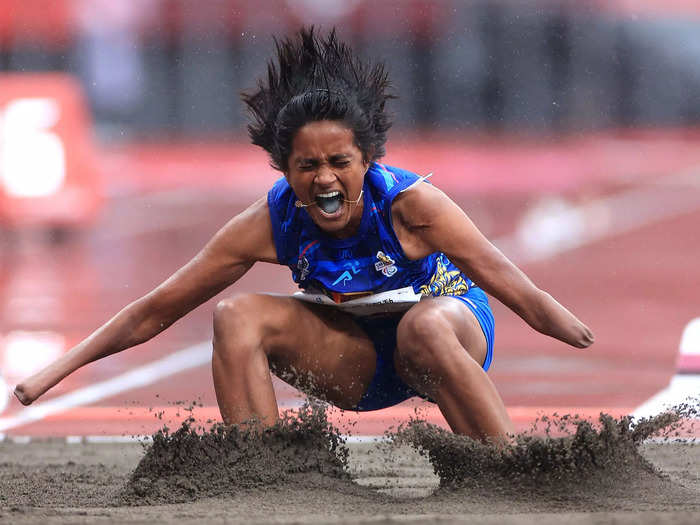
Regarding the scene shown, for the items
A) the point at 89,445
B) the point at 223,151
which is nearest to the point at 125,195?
the point at 223,151

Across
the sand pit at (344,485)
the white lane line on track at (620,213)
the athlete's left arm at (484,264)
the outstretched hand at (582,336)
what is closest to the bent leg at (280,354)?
the sand pit at (344,485)

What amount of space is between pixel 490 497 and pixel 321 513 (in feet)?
1.73

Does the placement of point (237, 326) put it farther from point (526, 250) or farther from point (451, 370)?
point (526, 250)

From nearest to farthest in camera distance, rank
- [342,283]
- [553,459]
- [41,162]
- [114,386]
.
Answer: [553,459]
[342,283]
[114,386]
[41,162]

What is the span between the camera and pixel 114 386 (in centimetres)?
663

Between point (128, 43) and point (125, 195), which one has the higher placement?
point (128, 43)

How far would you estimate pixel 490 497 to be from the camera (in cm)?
404

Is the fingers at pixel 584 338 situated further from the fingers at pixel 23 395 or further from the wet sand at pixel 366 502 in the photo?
the fingers at pixel 23 395

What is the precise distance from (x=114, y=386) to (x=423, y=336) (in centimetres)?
286

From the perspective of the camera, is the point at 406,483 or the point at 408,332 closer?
the point at 408,332

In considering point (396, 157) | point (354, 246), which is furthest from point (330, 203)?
point (396, 157)

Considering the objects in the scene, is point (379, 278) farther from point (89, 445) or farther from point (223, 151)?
point (223, 151)

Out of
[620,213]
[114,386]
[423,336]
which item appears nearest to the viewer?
[423,336]

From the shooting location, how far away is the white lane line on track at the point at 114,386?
6.22 m
